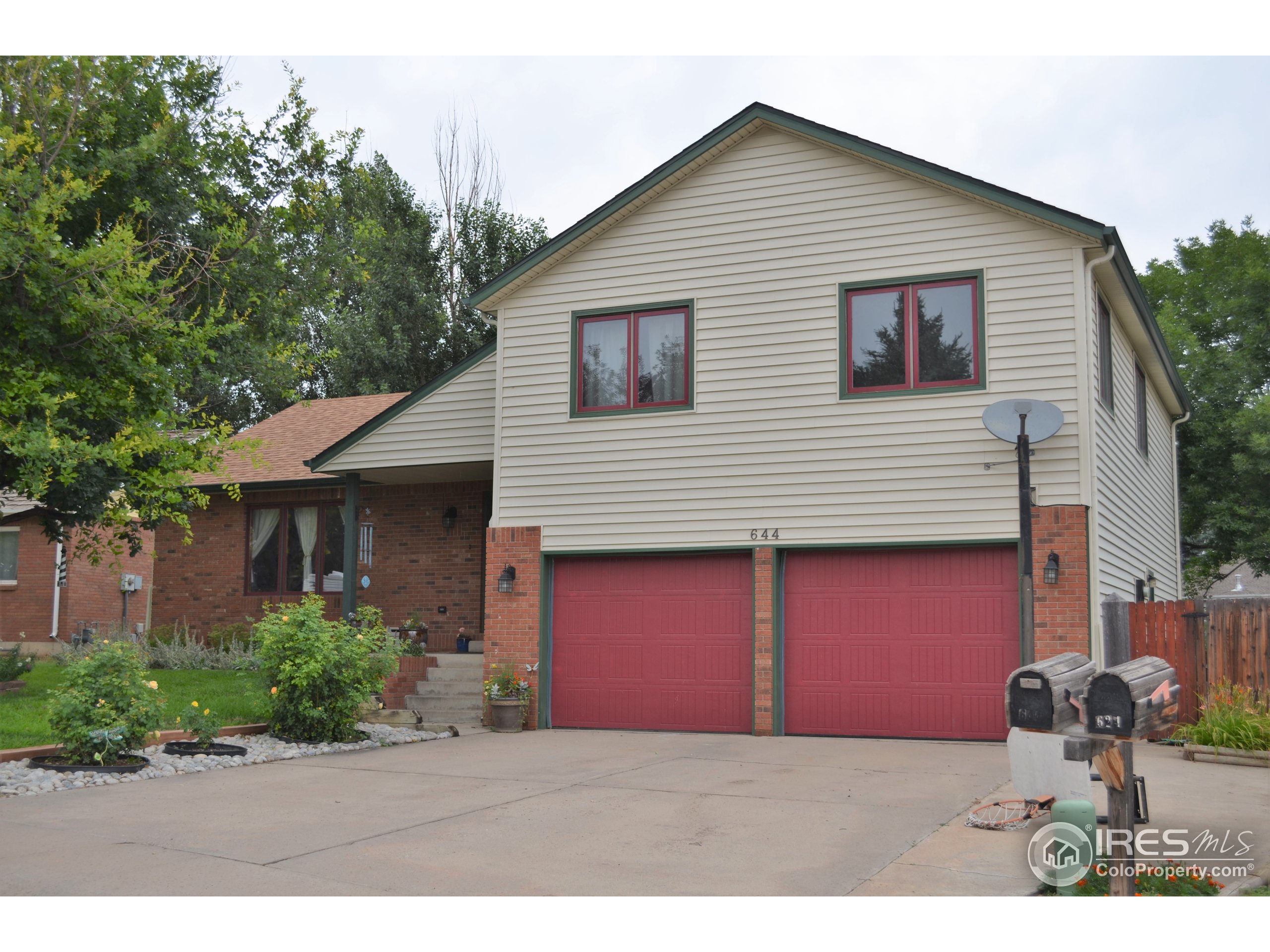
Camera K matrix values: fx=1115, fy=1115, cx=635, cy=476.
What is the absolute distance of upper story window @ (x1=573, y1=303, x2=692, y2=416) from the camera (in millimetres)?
13930

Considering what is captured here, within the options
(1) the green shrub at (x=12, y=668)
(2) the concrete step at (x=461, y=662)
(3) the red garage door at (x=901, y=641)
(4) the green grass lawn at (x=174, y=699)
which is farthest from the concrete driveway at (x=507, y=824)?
(1) the green shrub at (x=12, y=668)

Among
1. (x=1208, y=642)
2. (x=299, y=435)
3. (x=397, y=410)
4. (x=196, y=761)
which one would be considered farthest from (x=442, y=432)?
(x=1208, y=642)

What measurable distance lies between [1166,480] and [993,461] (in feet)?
30.2

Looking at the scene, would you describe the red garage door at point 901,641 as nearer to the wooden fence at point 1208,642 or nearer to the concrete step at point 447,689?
the wooden fence at point 1208,642

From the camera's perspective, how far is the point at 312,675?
472 inches

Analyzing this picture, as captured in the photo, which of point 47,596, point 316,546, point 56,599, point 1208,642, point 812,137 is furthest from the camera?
point 47,596

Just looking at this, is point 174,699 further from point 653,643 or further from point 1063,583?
point 1063,583

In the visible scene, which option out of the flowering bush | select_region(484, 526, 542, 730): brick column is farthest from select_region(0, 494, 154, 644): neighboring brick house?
the flowering bush

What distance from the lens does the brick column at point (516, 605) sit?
46.6ft

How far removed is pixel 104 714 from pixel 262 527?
32.9ft

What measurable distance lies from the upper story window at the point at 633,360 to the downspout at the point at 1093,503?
4.58 meters

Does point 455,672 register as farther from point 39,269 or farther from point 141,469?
point 39,269

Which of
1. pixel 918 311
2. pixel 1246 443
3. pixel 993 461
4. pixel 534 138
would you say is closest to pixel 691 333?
pixel 918 311

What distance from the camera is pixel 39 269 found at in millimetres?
10289
